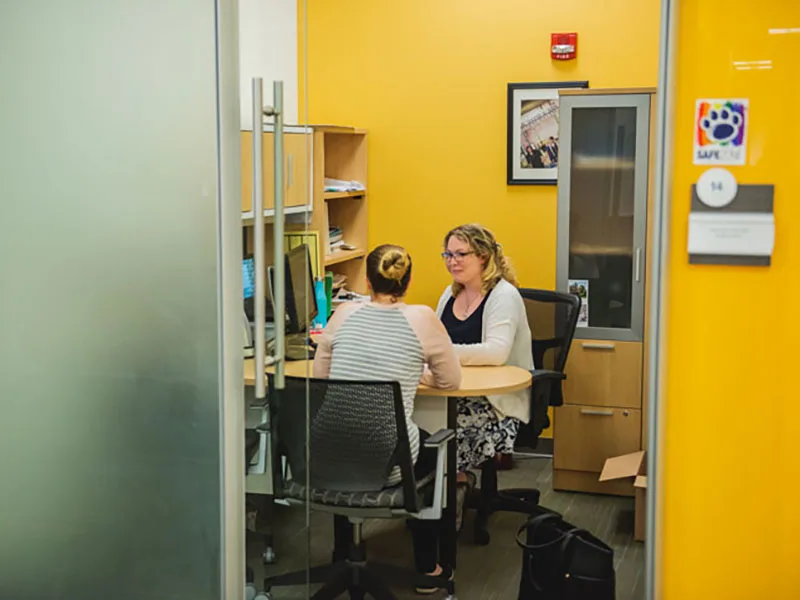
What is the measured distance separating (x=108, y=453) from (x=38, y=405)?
0.24 metres

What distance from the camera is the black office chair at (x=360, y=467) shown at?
3334mm

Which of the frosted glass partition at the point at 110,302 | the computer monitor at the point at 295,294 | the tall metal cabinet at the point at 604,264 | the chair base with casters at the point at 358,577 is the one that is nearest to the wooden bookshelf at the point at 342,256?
the tall metal cabinet at the point at 604,264

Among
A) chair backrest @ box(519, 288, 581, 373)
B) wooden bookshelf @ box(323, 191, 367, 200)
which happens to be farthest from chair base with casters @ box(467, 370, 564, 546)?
wooden bookshelf @ box(323, 191, 367, 200)

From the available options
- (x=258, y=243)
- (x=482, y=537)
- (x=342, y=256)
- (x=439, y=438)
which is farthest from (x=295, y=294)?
(x=342, y=256)

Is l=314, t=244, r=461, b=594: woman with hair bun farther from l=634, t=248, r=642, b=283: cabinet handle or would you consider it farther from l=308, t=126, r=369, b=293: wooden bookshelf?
l=308, t=126, r=369, b=293: wooden bookshelf

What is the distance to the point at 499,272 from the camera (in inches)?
173

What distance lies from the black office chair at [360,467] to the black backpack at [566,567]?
0.37 meters

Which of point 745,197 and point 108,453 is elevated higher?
point 745,197

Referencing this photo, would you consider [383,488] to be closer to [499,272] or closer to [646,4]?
[499,272]

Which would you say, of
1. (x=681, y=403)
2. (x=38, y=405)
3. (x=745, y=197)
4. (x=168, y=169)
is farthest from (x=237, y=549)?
(x=745, y=197)

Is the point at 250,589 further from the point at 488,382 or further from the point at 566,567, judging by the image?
the point at 488,382

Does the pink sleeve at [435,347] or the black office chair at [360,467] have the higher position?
the pink sleeve at [435,347]

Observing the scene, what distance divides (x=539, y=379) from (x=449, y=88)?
198 cm

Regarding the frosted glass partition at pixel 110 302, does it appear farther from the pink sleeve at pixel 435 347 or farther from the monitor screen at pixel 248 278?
the pink sleeve at pixel 435 347
